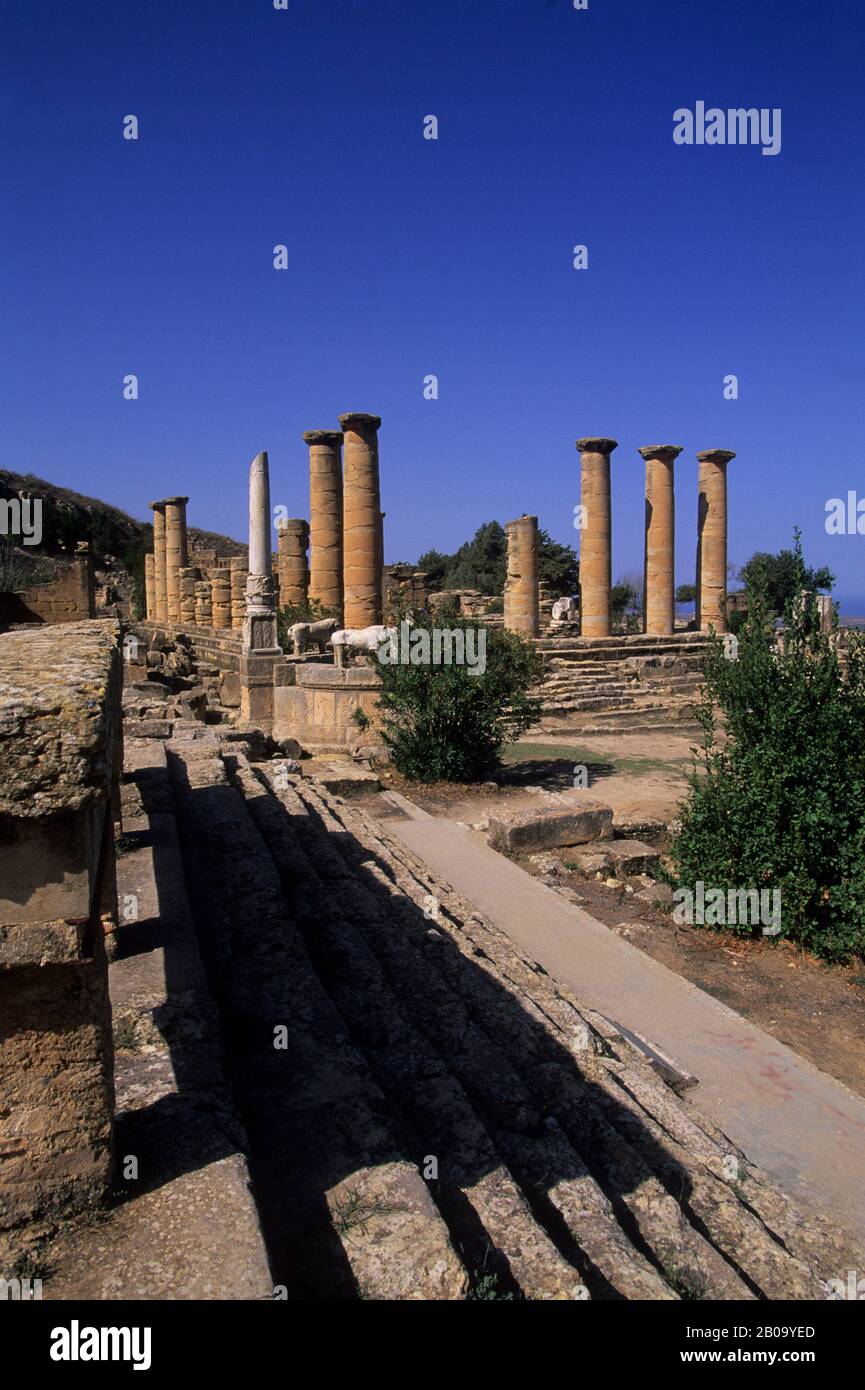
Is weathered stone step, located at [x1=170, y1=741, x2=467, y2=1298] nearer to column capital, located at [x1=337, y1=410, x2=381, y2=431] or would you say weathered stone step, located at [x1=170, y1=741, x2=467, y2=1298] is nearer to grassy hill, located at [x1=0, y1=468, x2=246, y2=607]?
column capital, located at [x1=337, y1=410, x2=381, y2=431]

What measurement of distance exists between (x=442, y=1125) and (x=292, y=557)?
26.5 m

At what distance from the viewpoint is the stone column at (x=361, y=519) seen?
22.6 m

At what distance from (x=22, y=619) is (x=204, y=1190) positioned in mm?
15257

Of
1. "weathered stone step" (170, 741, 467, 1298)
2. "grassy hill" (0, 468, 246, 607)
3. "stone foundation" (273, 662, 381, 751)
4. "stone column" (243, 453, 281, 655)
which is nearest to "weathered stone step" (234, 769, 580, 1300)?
"weathered stone step" (170, 741, 467, 1298)

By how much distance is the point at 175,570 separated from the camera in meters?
36.6

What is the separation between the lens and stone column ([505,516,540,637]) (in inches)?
979

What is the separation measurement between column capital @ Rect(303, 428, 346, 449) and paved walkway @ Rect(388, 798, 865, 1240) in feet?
60.7

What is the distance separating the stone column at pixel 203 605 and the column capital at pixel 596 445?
14.7 m

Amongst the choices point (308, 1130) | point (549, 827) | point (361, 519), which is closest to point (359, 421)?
point (361, 519)

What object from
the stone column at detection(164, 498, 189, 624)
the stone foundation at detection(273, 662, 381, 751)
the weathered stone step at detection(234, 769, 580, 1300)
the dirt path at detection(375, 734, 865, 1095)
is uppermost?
the stone column at detection(164, 498, 189, 624)

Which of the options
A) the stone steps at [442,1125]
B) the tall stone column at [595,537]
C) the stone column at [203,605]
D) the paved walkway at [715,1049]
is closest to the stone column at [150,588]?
the stone column at [203,605]

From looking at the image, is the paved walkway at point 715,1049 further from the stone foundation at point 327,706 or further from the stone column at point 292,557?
the stone column at point 292,557

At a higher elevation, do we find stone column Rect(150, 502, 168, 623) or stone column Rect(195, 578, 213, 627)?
stone column Rect(150, 502, 168, 623)
